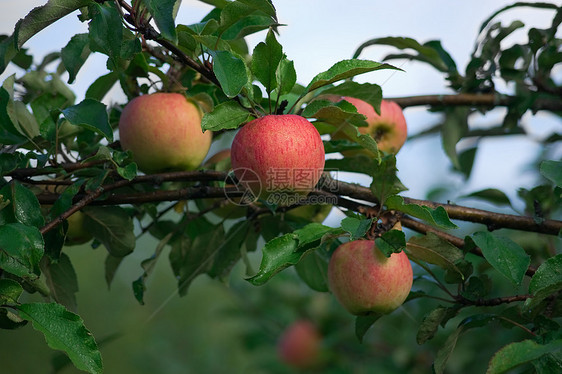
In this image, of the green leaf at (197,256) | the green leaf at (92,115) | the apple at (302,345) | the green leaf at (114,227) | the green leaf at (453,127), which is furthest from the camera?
the apple at (302,345)

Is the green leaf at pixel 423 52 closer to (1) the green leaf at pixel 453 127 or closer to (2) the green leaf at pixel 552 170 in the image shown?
(1) the green leaf at pixel 453 127

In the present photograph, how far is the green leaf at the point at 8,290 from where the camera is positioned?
749 mm

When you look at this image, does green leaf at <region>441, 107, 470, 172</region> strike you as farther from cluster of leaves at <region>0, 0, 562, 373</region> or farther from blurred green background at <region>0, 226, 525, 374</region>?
blurred green background at <region>0, 226, 525, 374</region>

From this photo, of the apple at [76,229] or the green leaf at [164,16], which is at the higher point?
the green leaf at [164,16]

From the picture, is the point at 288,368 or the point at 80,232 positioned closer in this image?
the point at 80,232

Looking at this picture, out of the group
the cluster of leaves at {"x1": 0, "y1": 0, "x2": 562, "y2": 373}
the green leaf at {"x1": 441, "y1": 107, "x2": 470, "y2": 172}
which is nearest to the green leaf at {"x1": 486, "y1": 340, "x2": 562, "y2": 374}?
the cluster of leaves at {"x1": 0, "y1": 0, "x2": 562, "y2": 373}

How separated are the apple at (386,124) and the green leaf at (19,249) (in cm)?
64

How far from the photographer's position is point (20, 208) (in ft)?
2.77

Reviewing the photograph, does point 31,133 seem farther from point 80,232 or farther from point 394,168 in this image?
point 394,168

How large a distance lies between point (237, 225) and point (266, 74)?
396 millimetres

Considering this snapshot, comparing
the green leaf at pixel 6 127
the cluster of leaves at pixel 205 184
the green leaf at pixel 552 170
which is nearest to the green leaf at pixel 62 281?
the cluster of leaves at pixel 205 184

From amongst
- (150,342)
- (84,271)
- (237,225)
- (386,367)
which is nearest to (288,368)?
(386,367)

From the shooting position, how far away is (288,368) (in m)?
2.49

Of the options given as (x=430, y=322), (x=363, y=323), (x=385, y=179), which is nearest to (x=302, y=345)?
(x=363, y=323)
